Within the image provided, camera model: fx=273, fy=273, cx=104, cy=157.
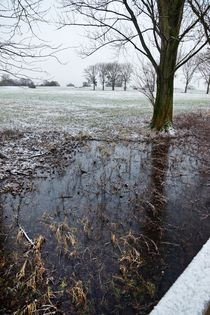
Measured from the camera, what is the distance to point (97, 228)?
4594 mm

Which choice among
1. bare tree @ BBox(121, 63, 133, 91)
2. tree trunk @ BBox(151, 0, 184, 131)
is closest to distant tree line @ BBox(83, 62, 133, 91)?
bare tree @ BBox(121, 63, 133, 91)

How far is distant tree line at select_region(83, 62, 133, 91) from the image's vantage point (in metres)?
76.4

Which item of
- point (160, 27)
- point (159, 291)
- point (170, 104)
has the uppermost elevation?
point (160, 27)

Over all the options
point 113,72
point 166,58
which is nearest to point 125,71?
point 113,72

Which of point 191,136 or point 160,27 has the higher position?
point 160,27

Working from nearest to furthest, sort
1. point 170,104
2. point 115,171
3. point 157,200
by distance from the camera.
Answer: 1. point 157,200
2. point 115,171
3. point 170,104

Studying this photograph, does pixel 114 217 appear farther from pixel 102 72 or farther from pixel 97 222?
pixel 102 72

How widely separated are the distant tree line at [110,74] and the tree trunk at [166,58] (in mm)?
64242

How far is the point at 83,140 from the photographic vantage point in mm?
9945

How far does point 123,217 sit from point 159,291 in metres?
1.78

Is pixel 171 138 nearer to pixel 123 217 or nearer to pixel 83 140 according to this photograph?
pixel 83 140

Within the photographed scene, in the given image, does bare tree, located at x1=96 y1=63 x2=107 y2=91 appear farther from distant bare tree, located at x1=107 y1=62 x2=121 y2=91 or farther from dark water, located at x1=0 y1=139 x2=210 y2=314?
dark water, located at x1=0 y1=139 x2=210 y2=314

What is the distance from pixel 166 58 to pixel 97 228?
8700mm

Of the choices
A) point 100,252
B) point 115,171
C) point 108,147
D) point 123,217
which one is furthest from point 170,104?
point 100,252
